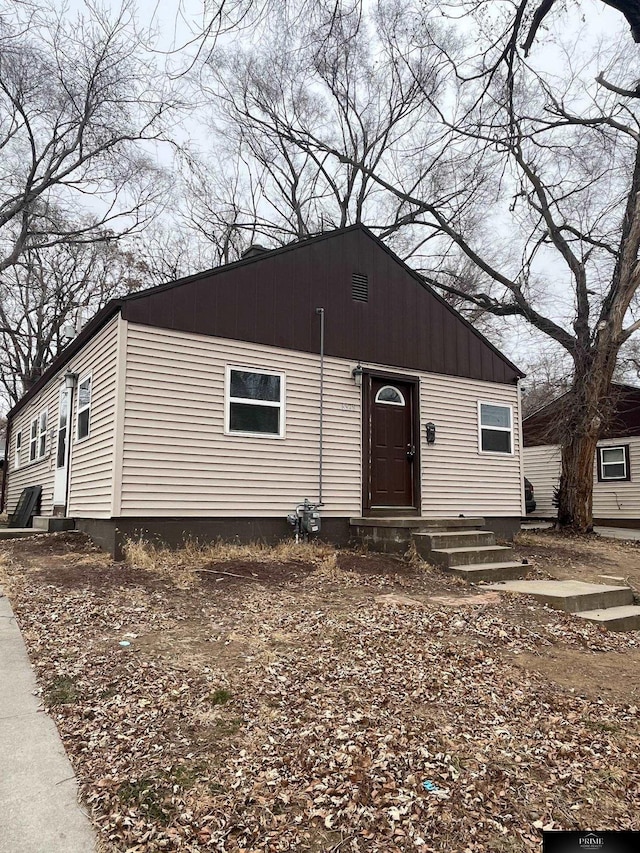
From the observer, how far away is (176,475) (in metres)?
7.55

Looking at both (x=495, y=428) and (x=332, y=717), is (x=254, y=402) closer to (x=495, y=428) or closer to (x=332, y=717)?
(x=495, y=428)

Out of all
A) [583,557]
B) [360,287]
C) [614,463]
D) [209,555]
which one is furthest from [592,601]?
[614,463]

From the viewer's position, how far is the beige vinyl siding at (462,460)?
9.90 meters

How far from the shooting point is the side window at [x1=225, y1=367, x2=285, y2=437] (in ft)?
26.6

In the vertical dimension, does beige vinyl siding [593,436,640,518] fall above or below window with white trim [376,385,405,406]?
below

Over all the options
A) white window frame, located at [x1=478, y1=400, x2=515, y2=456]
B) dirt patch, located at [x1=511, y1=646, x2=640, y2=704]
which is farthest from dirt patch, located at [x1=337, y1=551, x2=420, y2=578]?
white window frame, located at [x1=478, y1=400, x2=515, y2=456]

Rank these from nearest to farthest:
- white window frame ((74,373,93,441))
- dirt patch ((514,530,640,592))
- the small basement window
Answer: dirt patch ((514,530,640,592)) → white window frame ((74,373,93,441)) → the small basement window

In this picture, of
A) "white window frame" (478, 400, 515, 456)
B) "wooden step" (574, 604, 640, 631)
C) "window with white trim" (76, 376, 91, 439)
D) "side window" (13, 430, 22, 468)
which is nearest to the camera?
"wooden step" (574, 604, 640, 631)

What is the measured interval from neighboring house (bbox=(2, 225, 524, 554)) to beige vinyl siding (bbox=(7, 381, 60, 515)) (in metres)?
0.30

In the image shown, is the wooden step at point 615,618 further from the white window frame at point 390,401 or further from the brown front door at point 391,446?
the white window frame at point 390,401

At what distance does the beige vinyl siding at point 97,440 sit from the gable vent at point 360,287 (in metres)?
3.79

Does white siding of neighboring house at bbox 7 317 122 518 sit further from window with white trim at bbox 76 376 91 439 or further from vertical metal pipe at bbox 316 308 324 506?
vertical metal pipe at bbox 316 308 324 506

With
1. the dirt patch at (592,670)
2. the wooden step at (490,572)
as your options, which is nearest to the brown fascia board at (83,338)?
the wooden step at (490,572)

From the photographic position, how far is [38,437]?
525 inches
